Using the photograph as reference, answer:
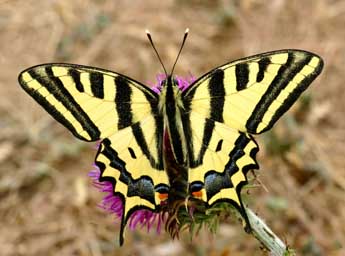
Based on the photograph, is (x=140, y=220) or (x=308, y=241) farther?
(x=308, y=241)

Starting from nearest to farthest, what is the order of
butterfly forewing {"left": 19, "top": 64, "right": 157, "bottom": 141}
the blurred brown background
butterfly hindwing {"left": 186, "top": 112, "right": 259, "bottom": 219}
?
butterfly hindwing {"left": 186, "top": 112, "right": 259, "bottom": 219}
butterfly forewing {"left": 19, "top": 64, "right": 157, "bottom": 141}
the blurred brown background

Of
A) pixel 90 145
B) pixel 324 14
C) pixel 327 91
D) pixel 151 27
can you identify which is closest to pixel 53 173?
pixel 90 145

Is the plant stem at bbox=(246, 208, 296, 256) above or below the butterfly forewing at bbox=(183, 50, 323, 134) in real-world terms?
below

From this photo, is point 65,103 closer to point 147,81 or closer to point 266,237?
point 266,237

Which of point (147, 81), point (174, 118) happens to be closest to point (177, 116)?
point (174, 118)

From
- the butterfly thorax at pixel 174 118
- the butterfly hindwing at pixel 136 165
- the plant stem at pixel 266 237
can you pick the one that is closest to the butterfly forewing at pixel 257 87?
the butterfly thorax at pixel 174 118

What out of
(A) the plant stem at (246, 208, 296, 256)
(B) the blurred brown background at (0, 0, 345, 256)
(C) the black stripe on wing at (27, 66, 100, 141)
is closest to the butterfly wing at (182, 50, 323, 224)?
(A) the plant stem at (246, 208, 296, 256)

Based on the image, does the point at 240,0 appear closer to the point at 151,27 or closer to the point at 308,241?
the point at 151,27

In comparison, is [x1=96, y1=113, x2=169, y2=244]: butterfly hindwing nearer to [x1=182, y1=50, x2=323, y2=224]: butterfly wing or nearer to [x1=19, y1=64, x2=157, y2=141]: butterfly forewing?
[x1=19, y1=64, x2=157, y2=141]: butterfly forewing
